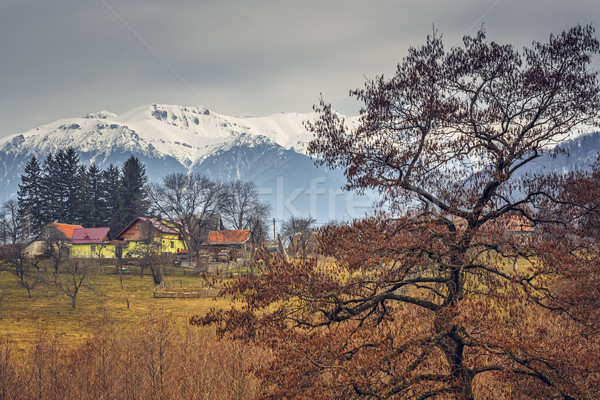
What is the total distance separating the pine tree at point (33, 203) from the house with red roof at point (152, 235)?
1439 cm

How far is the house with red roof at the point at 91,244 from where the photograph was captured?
2505 inches

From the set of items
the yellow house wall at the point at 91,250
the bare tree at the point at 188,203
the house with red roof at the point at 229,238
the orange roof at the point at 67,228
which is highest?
the bare tree at the point at 188,203

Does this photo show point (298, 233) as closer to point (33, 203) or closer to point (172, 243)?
point (172, 243)

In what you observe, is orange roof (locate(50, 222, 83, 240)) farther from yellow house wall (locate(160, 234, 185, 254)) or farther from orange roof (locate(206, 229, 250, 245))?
orange roof (locate(206, 229, 250, 245))

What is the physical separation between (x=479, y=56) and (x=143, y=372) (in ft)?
67.4

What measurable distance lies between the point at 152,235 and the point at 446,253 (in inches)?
2192

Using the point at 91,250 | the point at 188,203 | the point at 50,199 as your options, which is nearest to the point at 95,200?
the point at 50,199

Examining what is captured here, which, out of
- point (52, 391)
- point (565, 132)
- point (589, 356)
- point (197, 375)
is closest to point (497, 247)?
point (589, 356)

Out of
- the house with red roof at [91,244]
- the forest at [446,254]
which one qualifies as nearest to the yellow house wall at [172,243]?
the house with red roof at [91,244]

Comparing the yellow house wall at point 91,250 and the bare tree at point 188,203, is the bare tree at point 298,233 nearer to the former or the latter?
the bare tree at point 188,203

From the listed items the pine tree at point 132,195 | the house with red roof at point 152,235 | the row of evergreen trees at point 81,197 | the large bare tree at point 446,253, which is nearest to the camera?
the large bare tree at point 446,253

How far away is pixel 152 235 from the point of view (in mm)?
60938

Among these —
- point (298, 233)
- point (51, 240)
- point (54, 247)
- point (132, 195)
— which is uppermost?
point (132, 195)

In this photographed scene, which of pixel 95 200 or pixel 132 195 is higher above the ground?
pixel 132 195
